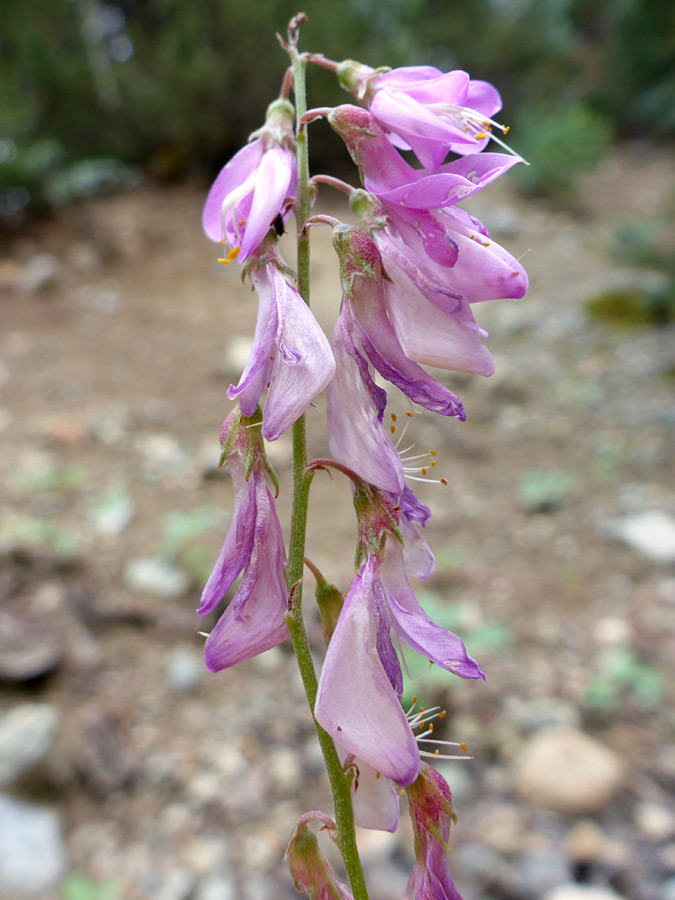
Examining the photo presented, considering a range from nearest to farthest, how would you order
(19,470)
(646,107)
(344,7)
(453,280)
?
(453,280)
(19,470)
(344,7)
(646,107)

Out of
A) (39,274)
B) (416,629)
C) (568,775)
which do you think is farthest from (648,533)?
(39,274)

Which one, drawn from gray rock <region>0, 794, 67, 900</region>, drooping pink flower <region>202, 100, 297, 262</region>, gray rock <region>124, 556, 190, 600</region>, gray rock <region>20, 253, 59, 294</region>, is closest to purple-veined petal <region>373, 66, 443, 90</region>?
drooping pink flower <region>202, 100, 297, 262</region>

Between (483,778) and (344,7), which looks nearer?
(483,778)

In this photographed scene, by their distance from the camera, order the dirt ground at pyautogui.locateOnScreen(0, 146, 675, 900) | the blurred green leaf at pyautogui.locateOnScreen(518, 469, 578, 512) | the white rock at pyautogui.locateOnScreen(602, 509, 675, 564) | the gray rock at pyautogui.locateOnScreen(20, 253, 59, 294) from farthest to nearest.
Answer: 1. the gray rock at pyautogui.locateOnScreen(20, 253, 59, 294)
2. the blurred green leaf at pyautogui.locateOnScreen(518, 469, 578, 512)
3. the white rock at pyautogui.locateOnScreen(602, 509, 675, 564)
4. the dirt ground at pyautogui.locateOnScreen(0, 146, 675, 900)

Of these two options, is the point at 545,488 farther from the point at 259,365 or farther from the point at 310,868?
the point at 259,365

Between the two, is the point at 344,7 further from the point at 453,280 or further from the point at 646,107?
the point at 453,280

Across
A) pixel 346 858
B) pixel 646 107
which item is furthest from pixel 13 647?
pixel 646 107

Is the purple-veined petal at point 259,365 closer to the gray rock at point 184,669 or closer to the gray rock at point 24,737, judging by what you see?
the gray rock at point 24,737

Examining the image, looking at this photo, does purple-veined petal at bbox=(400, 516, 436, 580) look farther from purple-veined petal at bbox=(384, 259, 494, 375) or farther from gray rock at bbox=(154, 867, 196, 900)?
gray rock at bbox=(154, 867, 196, 900)
